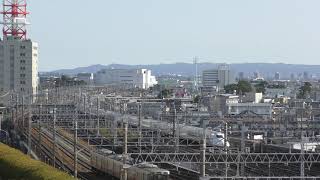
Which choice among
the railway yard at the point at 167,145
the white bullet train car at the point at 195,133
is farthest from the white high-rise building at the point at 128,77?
the white bullet train car at the point at 195,133

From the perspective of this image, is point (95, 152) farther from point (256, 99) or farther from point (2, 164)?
point (256, 99)

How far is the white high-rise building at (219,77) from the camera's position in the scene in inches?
5639

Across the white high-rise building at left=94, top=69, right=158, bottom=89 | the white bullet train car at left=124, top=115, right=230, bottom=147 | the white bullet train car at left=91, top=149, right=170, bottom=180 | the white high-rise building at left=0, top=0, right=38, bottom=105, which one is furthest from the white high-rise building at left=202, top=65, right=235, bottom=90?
the white bullet train car at left=91, top=149, right=170, bottom=180

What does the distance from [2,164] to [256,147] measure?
14.7 meters

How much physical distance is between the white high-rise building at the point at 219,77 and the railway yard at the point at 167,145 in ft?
277

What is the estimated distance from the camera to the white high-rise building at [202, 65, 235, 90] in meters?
143

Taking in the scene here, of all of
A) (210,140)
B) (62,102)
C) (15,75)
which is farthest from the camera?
(15,75)

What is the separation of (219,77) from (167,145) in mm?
116523

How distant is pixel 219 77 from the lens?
146 metres

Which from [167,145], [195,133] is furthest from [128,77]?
[167,145]

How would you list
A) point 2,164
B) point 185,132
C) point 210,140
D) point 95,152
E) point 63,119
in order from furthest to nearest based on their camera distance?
point 63,119 → point 185,132 → point 210,140 → point 95,152 → point 2,164

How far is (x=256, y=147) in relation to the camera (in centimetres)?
3453

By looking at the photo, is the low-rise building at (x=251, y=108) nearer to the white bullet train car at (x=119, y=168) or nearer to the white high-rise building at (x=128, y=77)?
the white bullet train car at (x=119, y=168)

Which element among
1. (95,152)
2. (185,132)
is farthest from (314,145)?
(95,152)
